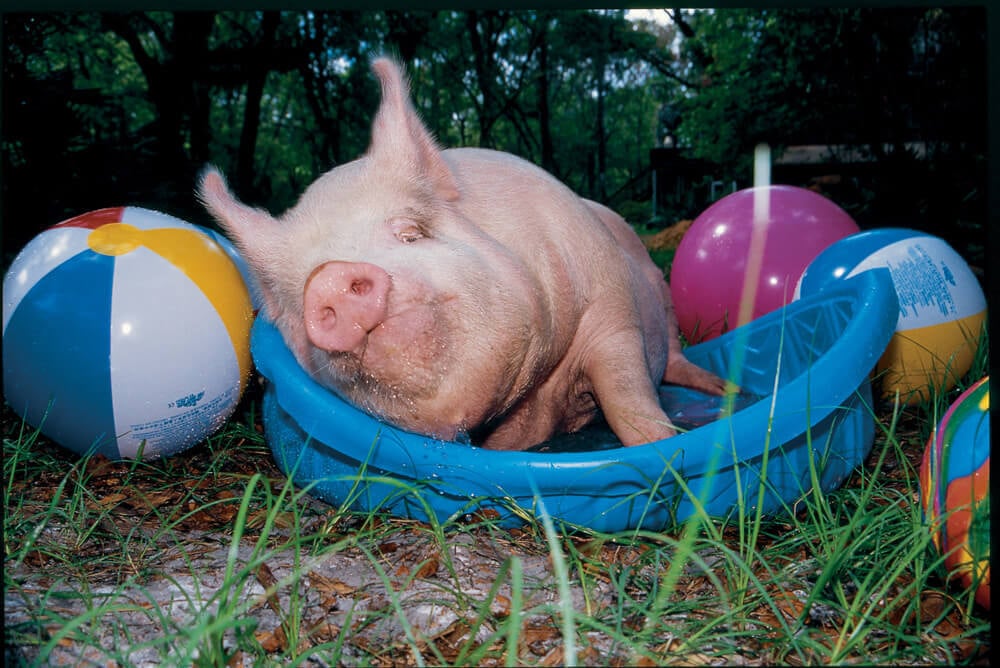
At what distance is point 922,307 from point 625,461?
169cm

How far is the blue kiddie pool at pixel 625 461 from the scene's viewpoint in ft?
6.23

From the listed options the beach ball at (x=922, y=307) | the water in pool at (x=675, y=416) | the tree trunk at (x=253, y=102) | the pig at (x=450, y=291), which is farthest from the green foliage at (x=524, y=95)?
the water in pool at (x=675, y=416)

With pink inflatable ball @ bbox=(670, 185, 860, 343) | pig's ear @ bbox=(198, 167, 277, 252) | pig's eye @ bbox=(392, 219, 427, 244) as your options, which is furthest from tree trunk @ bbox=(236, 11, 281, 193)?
pig's eye @ bbox=(392, 219, 427, 244)

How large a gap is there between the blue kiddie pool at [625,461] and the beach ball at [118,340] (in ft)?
1.00

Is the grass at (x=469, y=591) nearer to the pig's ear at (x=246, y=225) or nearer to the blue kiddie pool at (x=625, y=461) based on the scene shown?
the blue kiddie pool at (x=625, y=461)

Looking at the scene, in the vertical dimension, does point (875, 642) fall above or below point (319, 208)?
below

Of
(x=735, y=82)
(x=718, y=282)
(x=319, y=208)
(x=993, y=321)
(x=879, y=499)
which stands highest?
(x=735, y=82)

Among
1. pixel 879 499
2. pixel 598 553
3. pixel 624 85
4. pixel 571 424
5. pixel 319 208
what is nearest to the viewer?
pixel 598 553

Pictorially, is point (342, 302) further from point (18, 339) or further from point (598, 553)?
point (18, 339)

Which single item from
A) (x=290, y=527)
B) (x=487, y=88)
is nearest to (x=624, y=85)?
(x=487, y=88)

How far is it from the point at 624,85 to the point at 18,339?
31.5 feet

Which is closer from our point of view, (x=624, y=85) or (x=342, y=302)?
(x=342, y=302)

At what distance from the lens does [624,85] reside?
11.0 metres

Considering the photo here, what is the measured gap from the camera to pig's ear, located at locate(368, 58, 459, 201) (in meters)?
2.16
